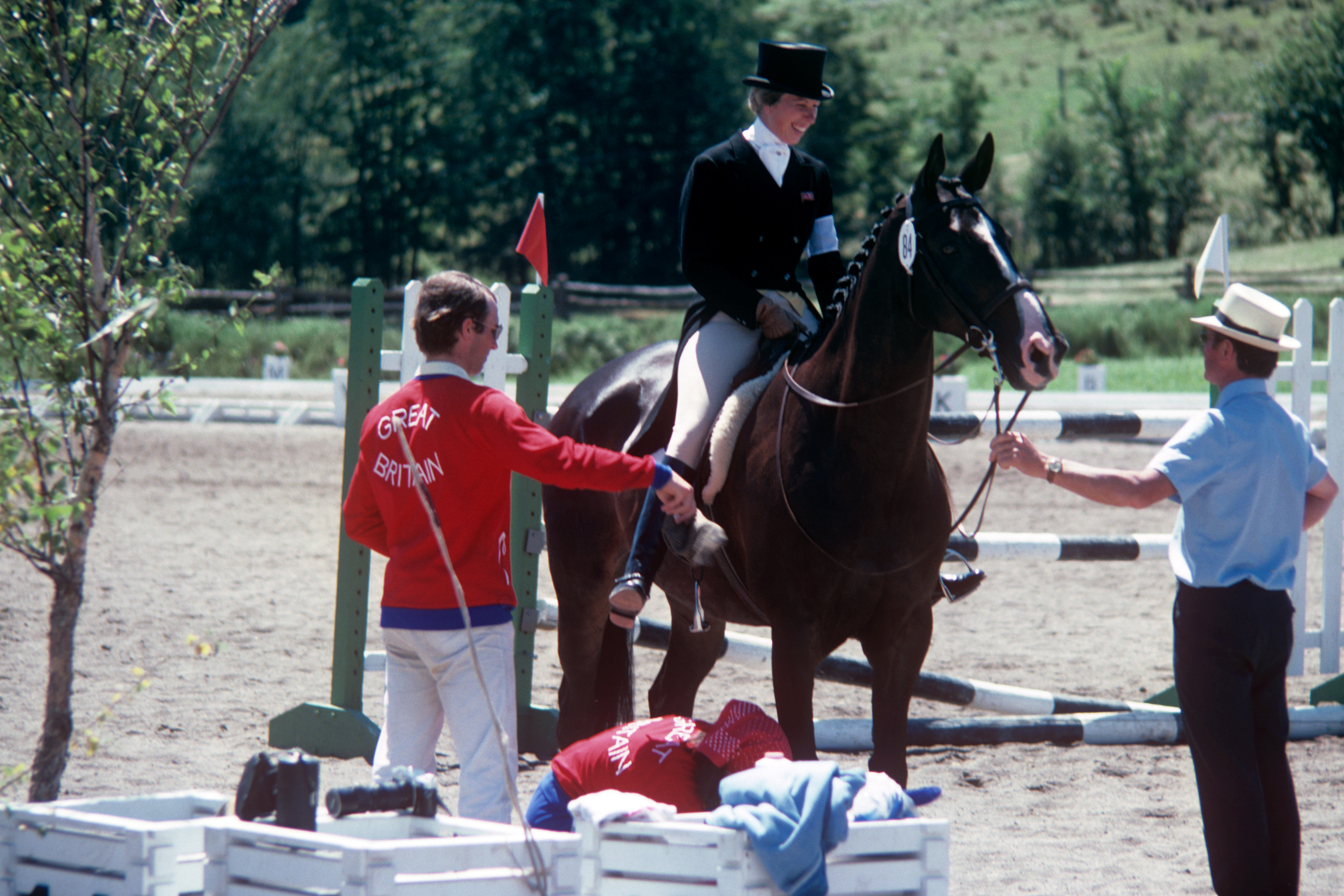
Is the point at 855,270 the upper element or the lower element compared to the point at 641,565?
upper

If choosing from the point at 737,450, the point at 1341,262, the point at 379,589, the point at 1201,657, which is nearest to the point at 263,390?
the point at 379,589

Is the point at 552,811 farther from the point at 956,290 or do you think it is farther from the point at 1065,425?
the point at 1065,425

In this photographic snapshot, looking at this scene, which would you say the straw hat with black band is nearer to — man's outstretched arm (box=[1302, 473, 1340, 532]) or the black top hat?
man's outstretched arm (box=[1302, 473, 1340, 532])

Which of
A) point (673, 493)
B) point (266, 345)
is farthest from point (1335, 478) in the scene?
point (266, 345)

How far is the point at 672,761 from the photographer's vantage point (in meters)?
2.75

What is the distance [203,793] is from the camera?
9.12 feet

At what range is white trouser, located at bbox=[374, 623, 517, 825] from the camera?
117 inches

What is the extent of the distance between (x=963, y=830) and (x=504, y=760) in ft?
6.73

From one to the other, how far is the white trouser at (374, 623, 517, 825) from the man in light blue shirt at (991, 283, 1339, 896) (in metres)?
1.44

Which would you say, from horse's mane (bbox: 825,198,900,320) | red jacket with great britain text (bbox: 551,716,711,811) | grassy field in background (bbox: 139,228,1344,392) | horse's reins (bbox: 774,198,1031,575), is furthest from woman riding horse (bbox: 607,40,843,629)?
grassy field in background (bbox: 139,228,1344,392)

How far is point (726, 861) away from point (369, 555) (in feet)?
9.45

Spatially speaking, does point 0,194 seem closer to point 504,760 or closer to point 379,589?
point 504,760

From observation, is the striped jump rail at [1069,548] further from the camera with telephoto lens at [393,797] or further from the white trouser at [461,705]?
the camera with telephoto lens at [393,797]

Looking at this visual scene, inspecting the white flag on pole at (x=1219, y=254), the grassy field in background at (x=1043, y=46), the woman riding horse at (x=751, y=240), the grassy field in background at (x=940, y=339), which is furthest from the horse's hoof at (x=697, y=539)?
the grassy field in background at (x=1043, y=46)
